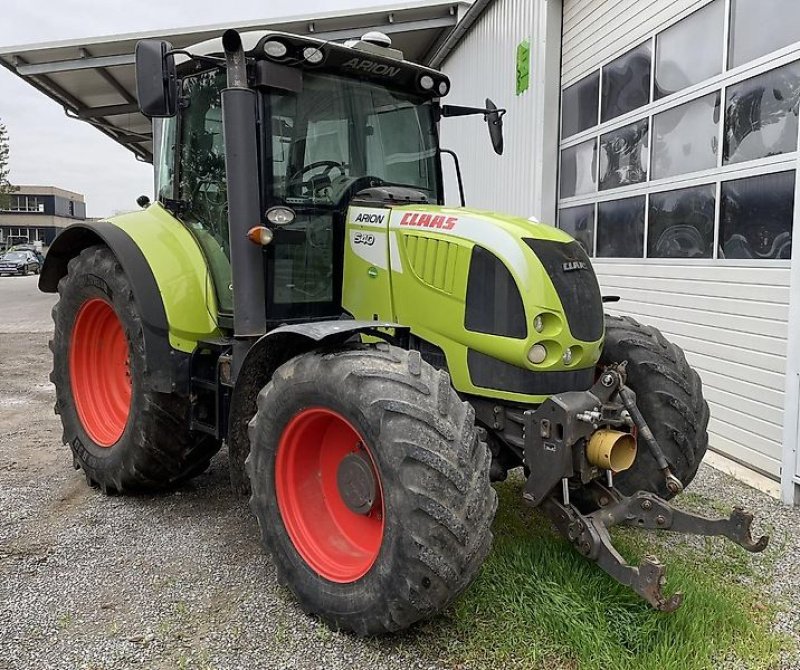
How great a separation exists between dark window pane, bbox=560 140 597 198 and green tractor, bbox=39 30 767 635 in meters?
3.47

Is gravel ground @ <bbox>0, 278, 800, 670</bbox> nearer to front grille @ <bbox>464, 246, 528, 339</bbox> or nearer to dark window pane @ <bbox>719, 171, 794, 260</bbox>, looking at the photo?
front grille @ <bbox>464, 246, 528, 339</bbox>

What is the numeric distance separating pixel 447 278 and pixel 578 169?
5084 millimetres

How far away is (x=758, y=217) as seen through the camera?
5074 millimetres

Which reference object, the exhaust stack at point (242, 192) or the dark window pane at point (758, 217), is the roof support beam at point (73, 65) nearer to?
the exhaust stack at point (242, 192)

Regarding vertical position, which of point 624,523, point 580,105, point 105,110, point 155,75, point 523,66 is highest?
point 105,110

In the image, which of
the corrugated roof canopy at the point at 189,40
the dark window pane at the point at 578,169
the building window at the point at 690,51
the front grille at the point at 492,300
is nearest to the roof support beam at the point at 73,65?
the corrugated roof canopy at the point at 189,40

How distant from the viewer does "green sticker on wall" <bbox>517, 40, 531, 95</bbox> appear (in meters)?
8.55

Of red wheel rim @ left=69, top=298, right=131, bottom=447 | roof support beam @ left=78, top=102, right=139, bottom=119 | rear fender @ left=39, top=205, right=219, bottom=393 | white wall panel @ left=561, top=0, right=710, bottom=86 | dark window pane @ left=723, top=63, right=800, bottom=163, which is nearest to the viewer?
rear fender @ left=39, top=205, right=219, bottom=393

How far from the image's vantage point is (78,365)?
15.4ft

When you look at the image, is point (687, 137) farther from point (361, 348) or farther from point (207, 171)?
point (361, 348)

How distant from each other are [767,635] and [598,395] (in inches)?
45.4

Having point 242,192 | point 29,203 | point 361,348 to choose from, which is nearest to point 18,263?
point 242,192

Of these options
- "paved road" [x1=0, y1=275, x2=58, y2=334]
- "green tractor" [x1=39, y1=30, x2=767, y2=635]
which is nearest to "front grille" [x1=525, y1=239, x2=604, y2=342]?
"green tractor" [x1=39, y1=30, x2=767, y2=635]

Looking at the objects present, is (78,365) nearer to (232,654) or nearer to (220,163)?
(220,163)
